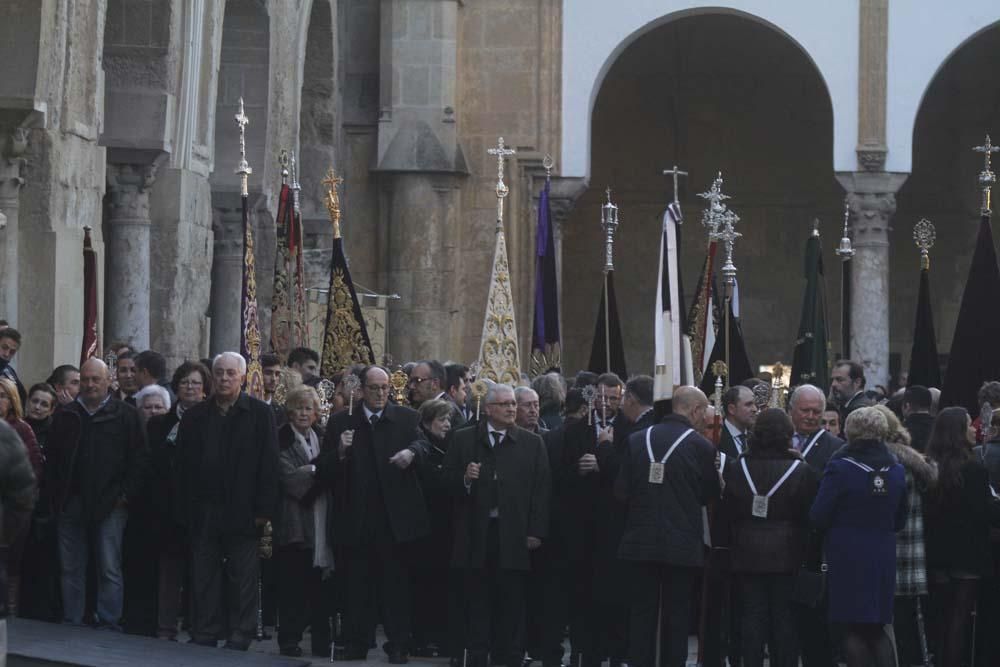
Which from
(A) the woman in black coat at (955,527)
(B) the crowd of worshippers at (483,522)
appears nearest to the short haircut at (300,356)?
(B) the crowd of worshippers at (483,522)

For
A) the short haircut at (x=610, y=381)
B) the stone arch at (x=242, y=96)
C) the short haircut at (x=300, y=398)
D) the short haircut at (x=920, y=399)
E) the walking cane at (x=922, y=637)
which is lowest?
the walking cane at (x=922, y=637)

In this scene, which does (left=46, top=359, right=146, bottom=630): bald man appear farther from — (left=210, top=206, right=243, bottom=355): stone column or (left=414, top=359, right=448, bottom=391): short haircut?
(left=210, top=206, right=243, bottom=355): stone column

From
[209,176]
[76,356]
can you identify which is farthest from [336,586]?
[209,176]

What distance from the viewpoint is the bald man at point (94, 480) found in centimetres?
1221

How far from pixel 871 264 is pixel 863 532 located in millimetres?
16320

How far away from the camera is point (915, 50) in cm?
2664

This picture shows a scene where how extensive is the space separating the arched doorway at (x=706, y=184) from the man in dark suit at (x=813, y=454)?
63.2 ft

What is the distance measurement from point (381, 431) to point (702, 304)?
636cm

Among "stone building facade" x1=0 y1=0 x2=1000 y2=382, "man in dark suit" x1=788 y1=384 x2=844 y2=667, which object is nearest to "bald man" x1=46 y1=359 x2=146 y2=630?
"stone building facade" x1=0 y1=0 x2=1000 y2=382

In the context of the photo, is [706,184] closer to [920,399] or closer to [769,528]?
[920,399]

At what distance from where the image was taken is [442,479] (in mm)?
12430

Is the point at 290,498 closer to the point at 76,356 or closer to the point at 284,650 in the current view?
the point at 284,650

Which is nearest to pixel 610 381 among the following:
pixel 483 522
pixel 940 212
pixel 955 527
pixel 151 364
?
pixel 483 522

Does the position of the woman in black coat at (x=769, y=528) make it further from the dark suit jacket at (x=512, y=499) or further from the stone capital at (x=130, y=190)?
the stone capital at (x=130, y=190)
